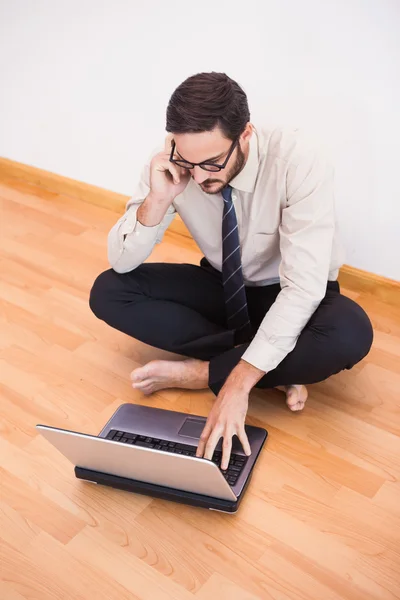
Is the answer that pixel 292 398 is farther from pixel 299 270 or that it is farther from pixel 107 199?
pixel 107 199

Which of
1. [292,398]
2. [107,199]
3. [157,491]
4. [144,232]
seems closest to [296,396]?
[292,398]

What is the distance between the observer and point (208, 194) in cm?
190

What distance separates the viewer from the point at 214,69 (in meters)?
2.47

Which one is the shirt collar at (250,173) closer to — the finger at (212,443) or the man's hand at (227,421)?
the man's hand at (227,421)

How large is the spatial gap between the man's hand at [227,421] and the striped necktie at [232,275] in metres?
0.29

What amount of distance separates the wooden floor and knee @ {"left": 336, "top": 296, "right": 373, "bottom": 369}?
0.70 feet

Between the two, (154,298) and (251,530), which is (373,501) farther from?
(154,298)

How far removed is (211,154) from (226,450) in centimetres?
67

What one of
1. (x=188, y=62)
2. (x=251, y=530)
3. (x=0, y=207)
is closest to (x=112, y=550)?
(x=251, y=530)

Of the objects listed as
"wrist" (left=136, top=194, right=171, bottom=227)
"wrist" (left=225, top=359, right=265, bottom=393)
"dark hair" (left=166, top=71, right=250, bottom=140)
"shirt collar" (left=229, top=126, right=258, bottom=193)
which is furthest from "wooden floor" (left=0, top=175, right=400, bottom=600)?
"dark hair" (left=166, top=71, right=250, bottom=140)

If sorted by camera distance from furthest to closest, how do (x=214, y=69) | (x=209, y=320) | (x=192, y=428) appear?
(x=214, y=69) → (x=209, y=320) → (x=192, y=428)

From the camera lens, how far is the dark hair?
5.25ft

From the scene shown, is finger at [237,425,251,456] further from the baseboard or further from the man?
the baseboard

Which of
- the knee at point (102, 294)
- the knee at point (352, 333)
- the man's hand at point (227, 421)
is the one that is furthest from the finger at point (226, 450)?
the knee at point (102, 294)
